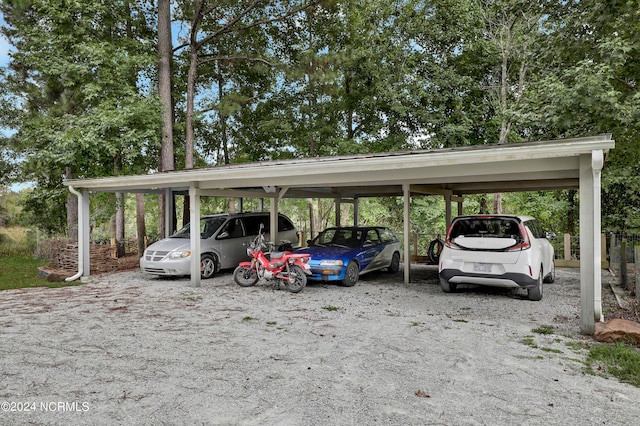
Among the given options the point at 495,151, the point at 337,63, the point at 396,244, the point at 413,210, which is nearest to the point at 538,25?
the point at 337,63

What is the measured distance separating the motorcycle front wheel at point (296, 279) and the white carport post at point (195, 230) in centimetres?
224

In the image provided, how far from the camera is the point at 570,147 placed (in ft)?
16.6

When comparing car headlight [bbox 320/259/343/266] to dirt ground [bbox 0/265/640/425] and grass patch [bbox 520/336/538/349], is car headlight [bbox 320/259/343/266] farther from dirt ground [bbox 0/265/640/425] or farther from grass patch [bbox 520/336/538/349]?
grass patch [bbox 520/336/538/349]

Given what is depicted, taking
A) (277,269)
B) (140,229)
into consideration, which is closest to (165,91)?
(140,229)

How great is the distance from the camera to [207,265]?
10547mm

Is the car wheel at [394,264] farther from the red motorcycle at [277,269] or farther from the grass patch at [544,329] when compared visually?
the grass patch at [544,329]

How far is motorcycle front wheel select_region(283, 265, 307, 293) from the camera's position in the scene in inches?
338

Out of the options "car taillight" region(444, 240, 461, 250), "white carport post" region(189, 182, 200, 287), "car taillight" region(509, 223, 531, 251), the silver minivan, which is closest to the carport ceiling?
"white carport post" region(189, 182, 200, 287)

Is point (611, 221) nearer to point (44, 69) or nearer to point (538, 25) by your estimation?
point (538, 25)

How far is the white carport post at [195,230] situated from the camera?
9094mm

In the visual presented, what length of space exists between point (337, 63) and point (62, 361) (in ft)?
49.0

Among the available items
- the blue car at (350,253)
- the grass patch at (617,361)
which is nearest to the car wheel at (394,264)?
the blue car at (350,253)

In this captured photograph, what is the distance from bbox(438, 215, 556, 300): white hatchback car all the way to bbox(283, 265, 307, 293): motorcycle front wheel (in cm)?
276

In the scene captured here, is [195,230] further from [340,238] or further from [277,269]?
[340,238]
